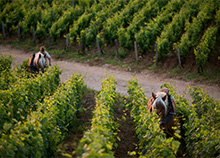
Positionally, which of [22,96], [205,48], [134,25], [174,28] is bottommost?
[22,96]

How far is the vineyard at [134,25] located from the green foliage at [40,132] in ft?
27.6

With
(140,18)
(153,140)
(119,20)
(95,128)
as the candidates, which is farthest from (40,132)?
(119,20)

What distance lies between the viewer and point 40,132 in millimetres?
5156

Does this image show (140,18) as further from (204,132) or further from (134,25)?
(204,132)

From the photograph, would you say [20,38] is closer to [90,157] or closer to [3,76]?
[3,76]

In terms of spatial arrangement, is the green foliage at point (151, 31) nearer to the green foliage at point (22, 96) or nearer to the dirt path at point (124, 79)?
the dirt path at point (124, 79)

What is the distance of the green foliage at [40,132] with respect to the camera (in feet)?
13.7

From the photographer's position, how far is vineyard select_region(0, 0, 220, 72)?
13.6 meters

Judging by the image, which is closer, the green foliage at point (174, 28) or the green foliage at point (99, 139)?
the green foliage at point (99, 139)

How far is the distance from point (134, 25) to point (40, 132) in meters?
12.7

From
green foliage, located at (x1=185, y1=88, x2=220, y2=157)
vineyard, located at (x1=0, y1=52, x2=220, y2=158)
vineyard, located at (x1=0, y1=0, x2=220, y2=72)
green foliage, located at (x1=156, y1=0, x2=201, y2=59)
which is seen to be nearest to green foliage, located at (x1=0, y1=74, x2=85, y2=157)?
vineyard, located at (x1=0, y1=52, x2=220, y2=158)

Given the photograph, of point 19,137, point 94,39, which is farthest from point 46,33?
point 19,137

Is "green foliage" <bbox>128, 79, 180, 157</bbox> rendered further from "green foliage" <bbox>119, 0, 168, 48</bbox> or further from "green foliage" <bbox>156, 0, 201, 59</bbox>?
"green foliage" <bbox>119, 0, 168, 48</bbox>

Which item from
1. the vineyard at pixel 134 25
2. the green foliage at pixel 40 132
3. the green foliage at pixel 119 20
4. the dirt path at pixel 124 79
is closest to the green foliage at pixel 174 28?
the vineyard at pixel 134 25
